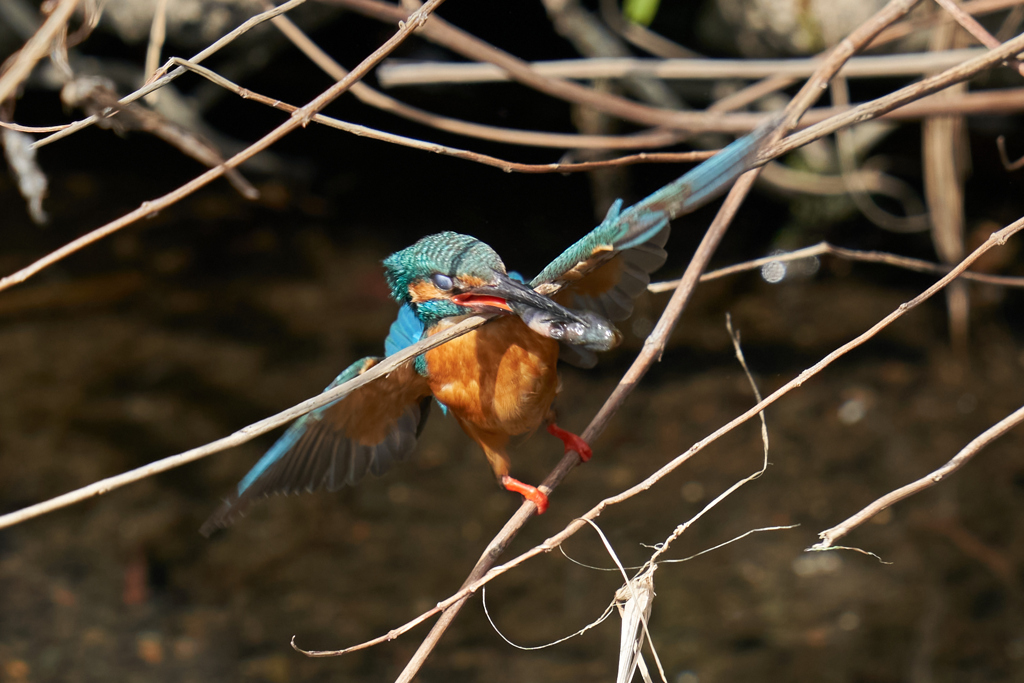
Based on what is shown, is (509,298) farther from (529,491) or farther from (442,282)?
(529,491)

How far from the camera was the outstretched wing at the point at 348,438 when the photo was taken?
5.92ft

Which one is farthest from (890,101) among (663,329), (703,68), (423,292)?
(703,68)

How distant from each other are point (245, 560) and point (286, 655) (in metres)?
0.45

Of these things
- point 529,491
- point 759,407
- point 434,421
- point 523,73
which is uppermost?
point 434,421

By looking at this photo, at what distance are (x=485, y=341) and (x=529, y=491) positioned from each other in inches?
14.3

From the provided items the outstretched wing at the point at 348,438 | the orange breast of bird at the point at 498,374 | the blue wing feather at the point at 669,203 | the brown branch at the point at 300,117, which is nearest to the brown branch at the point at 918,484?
the blue wing feather at the point at 669,203

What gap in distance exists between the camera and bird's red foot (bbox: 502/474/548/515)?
59.7 inches

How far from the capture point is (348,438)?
2.07 metres

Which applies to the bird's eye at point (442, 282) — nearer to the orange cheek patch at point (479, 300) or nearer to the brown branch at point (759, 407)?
the orange cheek patch at point (479, 300)

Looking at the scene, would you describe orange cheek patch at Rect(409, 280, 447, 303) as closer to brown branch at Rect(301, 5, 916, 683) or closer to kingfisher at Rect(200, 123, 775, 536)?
kingfisher at Rect(200, 123, 775, 536)

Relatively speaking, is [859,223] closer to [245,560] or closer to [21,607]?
[245,560]

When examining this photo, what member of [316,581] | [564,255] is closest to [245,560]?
[316,581]

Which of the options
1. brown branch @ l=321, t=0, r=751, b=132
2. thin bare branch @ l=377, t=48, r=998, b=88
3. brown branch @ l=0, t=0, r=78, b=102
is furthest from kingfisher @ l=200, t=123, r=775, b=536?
thin bare branch @ l=377, t=48, r=998, b=88

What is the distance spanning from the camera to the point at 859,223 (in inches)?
155
